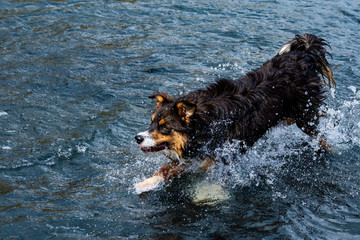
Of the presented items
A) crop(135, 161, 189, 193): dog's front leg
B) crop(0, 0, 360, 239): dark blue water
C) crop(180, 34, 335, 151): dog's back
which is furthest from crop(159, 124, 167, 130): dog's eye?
crop(0, 0, 360, 239): dark blue water

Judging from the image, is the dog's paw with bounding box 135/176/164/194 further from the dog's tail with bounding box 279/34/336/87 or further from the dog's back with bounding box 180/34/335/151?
the dog's tail with bounding box 279/34/336/87

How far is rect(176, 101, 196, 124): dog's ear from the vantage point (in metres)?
5.86

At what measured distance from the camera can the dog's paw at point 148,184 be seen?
6.13 m

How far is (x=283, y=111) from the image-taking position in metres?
6.62

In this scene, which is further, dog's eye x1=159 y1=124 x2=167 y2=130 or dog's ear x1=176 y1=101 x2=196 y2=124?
dog's eye x1=159 y1=124 x2=167 y2=130

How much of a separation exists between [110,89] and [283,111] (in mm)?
3874

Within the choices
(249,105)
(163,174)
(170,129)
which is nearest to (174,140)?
(170,129)

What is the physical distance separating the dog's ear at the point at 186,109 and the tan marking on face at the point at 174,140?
24 centimetres

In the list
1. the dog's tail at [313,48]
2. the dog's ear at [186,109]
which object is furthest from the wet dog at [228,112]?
the dog's tail at [313,48]

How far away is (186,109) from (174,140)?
18.6 inches

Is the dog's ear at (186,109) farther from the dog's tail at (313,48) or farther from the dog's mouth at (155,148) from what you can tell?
the dog's tail at (313,48)

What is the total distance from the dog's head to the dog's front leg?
347 millimetres

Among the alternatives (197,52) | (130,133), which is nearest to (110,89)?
(130,133)

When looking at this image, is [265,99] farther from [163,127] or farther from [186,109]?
[163,127]
